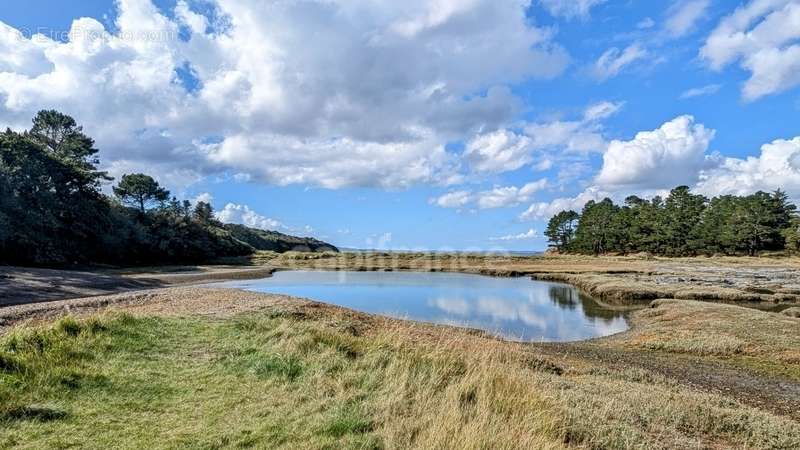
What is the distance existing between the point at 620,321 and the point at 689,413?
2155 cm

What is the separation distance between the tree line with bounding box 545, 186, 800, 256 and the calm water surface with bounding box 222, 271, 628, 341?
181 feet

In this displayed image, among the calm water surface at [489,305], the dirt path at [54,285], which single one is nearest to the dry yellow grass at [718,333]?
the calm water surface at [489,305]

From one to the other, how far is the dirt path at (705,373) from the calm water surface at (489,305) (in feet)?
11.8

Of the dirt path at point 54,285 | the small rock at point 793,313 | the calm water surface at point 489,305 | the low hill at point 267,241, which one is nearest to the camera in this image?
the dirt path at point 54,285

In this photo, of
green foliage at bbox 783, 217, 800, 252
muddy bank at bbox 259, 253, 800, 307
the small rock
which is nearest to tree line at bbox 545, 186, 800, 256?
green foliage at bbox 783, 217, 800, 252

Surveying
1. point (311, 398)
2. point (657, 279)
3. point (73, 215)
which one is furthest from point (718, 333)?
point (73, 215)

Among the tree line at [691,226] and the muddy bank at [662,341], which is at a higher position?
the tree line at [691,226]

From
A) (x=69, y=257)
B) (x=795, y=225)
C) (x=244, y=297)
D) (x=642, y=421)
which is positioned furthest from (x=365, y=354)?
(x=795, y=225)

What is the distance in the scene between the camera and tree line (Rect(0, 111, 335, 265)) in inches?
1763

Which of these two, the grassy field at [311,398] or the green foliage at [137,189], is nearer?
the grassy field at [311,398]

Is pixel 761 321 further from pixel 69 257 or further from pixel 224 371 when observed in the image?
pixel 69 257

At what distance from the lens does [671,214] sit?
308ft

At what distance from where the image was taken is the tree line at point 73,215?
44781mm

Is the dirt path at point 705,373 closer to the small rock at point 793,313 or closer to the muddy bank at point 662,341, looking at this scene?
the muddy bank at point 662,341
